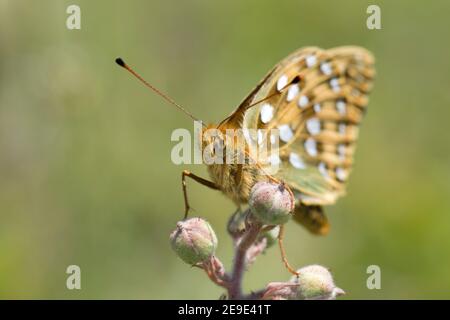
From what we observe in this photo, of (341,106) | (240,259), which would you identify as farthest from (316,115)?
(240,259)

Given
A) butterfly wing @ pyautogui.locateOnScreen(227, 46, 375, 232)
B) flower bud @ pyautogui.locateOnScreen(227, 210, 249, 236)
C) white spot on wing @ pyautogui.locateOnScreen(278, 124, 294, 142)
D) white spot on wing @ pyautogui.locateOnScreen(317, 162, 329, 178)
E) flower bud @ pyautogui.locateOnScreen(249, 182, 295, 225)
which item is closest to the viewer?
flower bud @ pyautogui.locateOnScreen(249, 182, 295, 225)

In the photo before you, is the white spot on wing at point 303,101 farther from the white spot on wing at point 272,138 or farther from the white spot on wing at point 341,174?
the white spot on wing at point 341,174

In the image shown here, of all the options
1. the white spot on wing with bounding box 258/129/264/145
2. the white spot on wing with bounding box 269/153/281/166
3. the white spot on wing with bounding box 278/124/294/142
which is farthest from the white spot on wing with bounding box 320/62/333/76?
the white spot on wing with bounding box 258/129/264/145

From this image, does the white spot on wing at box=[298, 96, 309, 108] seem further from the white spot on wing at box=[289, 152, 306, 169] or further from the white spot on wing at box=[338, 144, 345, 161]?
the white spot on wing at box=[338, 144, 345, 161]

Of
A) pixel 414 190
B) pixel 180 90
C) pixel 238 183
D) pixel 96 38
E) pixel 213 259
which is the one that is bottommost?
pixel 213 259

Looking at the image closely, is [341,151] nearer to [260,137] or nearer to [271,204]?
[260,137]

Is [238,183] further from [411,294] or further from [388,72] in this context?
[388,72]
